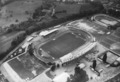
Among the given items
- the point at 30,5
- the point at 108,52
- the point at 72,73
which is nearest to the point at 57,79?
the point at 72,73

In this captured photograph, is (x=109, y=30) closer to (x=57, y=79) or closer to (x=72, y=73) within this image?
(x=72, y=73)

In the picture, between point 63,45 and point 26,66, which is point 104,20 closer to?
point 63,45

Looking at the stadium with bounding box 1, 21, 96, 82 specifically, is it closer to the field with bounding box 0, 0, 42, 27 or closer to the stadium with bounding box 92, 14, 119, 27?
the stadium with bounding box 92, 14, 119, 27

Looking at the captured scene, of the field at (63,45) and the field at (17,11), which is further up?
the field at (17,11)

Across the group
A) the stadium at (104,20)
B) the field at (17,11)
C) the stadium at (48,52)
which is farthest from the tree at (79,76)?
the field at (17,11)

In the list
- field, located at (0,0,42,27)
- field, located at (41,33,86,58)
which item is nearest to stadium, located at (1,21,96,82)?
field, located at (41,33,86,58)

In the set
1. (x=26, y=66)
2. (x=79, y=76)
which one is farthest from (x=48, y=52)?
(x=79, y=76)

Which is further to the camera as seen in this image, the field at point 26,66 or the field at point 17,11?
the field at point 17,11

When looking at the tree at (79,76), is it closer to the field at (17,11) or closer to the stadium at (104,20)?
the stadium at (104,20)

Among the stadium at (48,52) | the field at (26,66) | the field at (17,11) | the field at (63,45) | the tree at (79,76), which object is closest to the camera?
the tree at (79,76)
